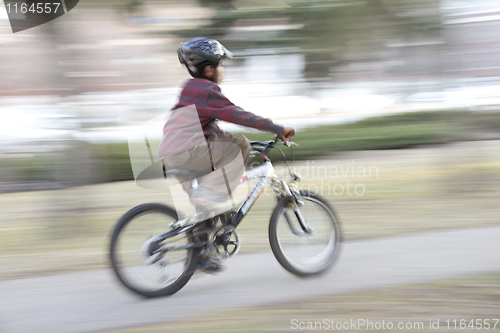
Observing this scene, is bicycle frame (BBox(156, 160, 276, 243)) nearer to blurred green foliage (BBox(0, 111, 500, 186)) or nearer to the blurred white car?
blurred green foliage (BBox(0, 111, 500, 186))

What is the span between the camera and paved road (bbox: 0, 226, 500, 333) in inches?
132

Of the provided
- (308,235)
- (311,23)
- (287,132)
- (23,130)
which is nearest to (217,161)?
(287,132)

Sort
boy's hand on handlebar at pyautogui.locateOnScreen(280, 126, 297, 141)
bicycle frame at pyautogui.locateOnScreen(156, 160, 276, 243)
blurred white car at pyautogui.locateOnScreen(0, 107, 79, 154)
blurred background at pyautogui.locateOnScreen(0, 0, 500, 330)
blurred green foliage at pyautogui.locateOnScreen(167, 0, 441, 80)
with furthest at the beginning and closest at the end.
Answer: blurred white car at pyautogui.locateOnScreen(0, 107, 79, 154), blurred green foliage at pyautogui.locateOnScreen(167, 0, 441, 80), blurred background at pyautogui.locateOnScreen(0, 0, 500, 330), bicycle frame at pyautogui.locateOnScreen(156, 160, 276, 243), boy's hand on handlebar at pyautogui.locateOnScreen(280, 126, 297, 141)

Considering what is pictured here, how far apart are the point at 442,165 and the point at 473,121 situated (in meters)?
0.77

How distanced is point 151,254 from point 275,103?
8.83 m

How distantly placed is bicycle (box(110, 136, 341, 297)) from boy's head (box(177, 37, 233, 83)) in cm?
65

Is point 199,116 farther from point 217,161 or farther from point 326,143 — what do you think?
point 326,143

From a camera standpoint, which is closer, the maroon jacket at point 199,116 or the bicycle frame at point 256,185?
the maroon jacket at point 199,116

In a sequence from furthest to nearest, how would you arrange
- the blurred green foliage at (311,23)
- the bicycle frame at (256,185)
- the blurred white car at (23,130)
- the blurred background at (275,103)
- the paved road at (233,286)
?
the blurred white car at (23,130), the blurred green foliage at (311,23), the blurred background at (275,103), the bicycle frame at (256,185), the paved road at (233,286)

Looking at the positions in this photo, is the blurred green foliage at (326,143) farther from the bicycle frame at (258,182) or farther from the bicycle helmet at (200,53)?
the bicycle helmet at (200,53)

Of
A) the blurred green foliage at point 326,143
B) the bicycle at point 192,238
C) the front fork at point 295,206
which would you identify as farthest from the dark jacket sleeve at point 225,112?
the front fork at point 295,206

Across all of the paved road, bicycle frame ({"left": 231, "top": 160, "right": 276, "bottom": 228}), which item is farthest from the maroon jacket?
the paved road

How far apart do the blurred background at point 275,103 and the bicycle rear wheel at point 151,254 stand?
44.6 inches

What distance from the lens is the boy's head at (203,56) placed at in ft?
11.1
